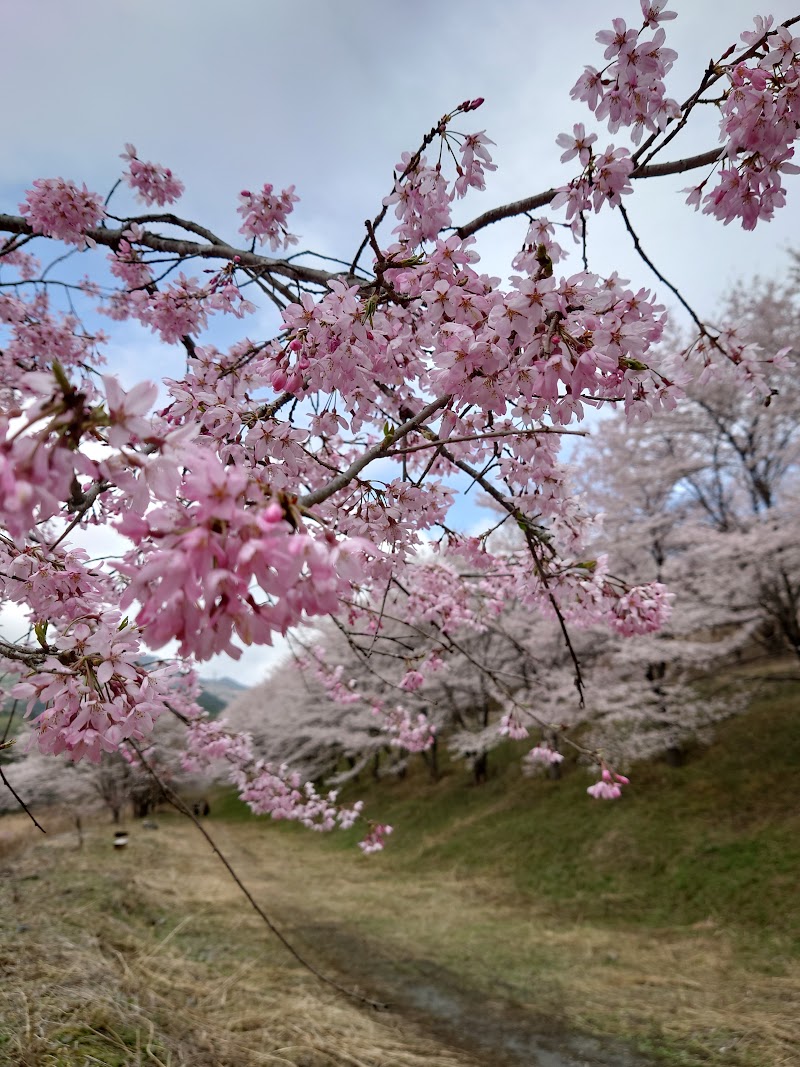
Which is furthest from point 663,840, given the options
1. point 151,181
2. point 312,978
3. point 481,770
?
point 151,181

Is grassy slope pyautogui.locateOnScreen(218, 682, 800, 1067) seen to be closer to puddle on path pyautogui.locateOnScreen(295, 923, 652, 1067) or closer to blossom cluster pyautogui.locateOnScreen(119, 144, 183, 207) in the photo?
puddle on path pyautogui.locateOnScreen(295, 923, 652, 1067)

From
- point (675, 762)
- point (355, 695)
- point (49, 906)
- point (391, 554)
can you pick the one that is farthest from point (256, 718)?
point (391, 554)

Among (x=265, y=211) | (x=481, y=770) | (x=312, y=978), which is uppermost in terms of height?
(x=265, y=211)

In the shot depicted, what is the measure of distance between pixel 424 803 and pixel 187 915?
9.61 metres

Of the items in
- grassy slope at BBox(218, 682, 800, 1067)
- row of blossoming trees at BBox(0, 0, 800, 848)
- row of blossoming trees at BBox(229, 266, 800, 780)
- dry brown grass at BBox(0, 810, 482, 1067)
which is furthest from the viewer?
row of blossoming trees at BBox(229, 266, 800, 780)

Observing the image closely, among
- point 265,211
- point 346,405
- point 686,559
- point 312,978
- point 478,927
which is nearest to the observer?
point 346,405

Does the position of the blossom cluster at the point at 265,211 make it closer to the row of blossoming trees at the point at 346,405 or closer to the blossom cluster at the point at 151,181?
the row of blossoming trees at the point at 346,405

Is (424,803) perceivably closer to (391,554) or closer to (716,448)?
(716,448)

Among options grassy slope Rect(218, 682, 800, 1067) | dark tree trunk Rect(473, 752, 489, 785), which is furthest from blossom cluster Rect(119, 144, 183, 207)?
dark tree trunk Rect(473, 752, 489, 785)

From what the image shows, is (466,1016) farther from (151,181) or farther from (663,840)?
(151,181)

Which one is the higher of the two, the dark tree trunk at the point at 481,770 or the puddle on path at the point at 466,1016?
the dark tree trunk at the point at 481,770

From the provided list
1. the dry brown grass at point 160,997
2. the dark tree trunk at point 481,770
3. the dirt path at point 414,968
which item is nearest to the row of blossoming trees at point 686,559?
the dark tree trunk at point 481,770

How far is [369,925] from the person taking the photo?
6992 mm

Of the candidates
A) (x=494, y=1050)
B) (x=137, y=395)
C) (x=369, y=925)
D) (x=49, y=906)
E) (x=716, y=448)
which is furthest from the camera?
(x=716, y=448)
